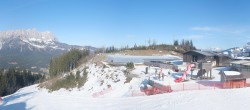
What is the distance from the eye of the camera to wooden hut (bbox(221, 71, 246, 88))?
117 feet

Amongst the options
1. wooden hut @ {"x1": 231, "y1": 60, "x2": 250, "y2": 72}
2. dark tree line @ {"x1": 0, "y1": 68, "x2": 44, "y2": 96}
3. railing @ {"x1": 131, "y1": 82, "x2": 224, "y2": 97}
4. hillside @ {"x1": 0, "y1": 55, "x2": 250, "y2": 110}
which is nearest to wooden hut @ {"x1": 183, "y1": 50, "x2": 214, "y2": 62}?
wooden hut @ {"x1": 231, "y1": 60, "x2": 250, "y2": 72}

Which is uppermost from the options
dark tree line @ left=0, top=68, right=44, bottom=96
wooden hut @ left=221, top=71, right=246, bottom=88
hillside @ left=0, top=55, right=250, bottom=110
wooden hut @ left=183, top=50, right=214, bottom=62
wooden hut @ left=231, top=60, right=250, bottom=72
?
wooden hut @ left=183, top=50, right=214, bottom=62

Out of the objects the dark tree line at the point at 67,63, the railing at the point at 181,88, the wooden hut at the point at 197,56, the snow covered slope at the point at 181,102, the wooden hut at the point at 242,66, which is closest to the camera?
the snow covered slope at the point at 181,102

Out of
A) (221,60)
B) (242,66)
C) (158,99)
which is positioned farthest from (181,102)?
(221,60)

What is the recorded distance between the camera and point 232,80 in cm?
3609

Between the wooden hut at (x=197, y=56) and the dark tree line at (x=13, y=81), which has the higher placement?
the wooden hut at (x=197, y=56)

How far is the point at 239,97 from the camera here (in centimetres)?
3003

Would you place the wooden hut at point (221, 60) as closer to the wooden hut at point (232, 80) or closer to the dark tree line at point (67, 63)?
the wooden hut at point (232, 80)

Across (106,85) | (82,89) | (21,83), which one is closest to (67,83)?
(82,89)

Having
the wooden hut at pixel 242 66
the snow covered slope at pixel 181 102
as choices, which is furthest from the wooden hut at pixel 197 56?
the snow covered slope at pixel 181 102

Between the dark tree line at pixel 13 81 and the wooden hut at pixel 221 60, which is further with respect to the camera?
the dark tree line at pixel 13 81

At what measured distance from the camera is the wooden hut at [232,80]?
117 feet

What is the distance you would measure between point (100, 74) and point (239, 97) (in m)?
35.5

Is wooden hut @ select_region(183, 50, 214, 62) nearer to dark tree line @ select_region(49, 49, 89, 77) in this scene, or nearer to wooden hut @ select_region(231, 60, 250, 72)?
wooden hut @ select_region(231, 60, 250, 72)
